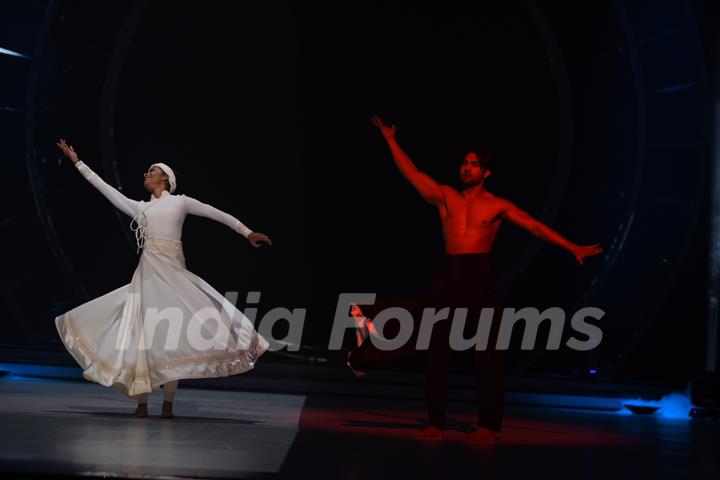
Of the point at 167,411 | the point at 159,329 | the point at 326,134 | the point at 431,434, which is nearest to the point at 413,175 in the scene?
the point at 431,434

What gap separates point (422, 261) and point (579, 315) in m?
1.28

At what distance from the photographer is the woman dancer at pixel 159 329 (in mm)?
5348

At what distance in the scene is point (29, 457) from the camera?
3.54 metres

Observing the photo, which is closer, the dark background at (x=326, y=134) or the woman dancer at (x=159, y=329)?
the woman dancer at (x=159, y=329)

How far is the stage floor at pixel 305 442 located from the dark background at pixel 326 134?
65.0 inches

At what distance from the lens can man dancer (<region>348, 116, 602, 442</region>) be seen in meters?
5.21

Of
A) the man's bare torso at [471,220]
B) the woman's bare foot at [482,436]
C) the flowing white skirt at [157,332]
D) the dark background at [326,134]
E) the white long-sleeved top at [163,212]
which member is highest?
the dark background at [326,134]

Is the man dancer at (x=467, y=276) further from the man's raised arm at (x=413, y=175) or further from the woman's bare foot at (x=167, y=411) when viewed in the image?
the woman's bare foot at (x=167, y=411)

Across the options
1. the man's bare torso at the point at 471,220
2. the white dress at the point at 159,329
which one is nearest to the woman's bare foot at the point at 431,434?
the man's bare torso at the point at 471,220

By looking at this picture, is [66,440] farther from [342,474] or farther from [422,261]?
[422,261]

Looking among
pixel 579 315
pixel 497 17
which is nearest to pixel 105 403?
pixel 579 315

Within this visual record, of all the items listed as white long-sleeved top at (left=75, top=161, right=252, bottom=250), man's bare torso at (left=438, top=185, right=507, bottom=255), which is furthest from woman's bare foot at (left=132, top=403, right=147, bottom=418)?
man's bare torso at (left=438, top=185, right=507, bottom=255)

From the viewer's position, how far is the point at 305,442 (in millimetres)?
4480

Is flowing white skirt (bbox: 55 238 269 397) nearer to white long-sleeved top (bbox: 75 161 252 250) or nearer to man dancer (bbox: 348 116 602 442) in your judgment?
white long-sleeved top (bbox: 75 161 252 250)
